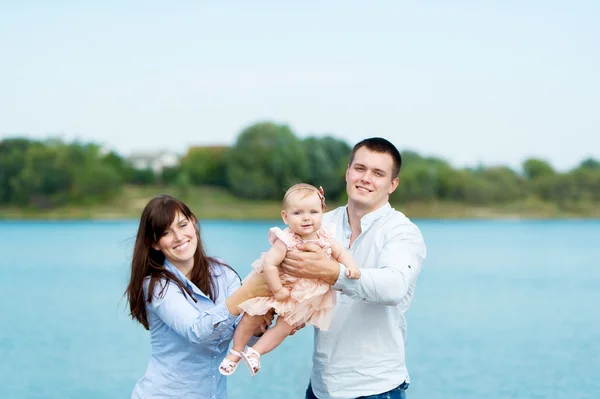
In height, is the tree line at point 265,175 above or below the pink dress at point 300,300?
below

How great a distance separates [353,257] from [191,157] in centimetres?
6749

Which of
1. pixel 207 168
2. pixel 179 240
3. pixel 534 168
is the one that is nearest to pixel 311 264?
pixel 179 240

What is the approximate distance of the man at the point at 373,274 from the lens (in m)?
2.70

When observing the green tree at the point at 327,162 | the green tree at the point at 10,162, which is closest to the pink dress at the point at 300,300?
the green tree at the point at 327,162

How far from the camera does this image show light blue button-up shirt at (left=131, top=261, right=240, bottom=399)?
284 centimetres

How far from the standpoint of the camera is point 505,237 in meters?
49.7

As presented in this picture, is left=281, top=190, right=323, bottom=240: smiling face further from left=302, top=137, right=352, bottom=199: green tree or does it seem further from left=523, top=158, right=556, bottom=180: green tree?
left=523, top=158, right=556, bottom=180: green tree

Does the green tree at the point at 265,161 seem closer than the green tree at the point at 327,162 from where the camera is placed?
No

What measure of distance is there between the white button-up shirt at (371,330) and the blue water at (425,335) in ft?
4.09

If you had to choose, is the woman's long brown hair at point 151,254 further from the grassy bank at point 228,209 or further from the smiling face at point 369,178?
the grassy bank at point 228,209

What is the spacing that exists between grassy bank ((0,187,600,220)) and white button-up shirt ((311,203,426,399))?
54.8m

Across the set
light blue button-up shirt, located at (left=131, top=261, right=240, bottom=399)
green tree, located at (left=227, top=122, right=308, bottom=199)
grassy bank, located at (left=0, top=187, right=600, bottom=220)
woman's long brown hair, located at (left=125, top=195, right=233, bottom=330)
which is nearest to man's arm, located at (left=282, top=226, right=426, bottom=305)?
light blue button-up shirt, located at (left=131, top=261, right=240, bottom=399)

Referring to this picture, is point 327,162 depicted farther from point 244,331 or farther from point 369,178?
point 244,331

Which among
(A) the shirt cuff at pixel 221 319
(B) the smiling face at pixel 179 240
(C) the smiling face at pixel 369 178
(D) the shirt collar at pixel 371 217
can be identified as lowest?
(A) the shirt cuff at pixel 221 319
